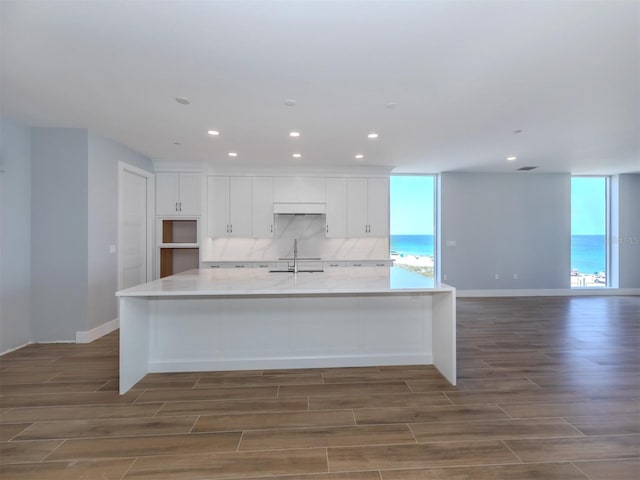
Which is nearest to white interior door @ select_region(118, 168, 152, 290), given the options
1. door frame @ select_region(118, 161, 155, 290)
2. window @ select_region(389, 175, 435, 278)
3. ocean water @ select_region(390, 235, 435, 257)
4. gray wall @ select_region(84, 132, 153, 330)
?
door frame @ select_region(118, 161, 155, 290)

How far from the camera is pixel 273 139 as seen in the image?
4.07m

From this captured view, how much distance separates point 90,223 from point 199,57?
2.66m

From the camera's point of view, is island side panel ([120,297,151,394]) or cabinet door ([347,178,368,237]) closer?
island side panel ([120,297,151,394])

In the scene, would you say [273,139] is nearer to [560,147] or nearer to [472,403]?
[472,403]

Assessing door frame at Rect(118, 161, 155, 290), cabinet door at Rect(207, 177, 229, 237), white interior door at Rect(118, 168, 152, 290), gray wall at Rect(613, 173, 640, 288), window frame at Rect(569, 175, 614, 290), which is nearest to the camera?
door frame at Rect(118, 161, 155, 290)

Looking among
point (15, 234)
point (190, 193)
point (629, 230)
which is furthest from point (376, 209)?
point (629, 230)

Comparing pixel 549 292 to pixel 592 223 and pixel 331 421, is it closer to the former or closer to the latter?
pixel 592 223

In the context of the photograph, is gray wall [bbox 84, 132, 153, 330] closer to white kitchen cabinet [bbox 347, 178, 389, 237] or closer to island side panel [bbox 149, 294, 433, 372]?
island side panel [bbox 149, 294, 433, 372]

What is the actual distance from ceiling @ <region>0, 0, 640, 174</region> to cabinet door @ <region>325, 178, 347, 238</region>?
1517mm

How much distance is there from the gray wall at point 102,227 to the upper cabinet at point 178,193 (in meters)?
0.94

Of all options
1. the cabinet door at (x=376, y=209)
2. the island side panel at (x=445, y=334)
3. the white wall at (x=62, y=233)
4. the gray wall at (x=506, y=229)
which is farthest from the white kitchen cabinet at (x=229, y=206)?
the gray wall at (x=506, y=229)

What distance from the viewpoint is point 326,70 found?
238 centimetres

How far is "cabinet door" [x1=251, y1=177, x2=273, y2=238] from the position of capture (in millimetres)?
5703

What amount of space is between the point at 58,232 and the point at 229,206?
2.49 m
